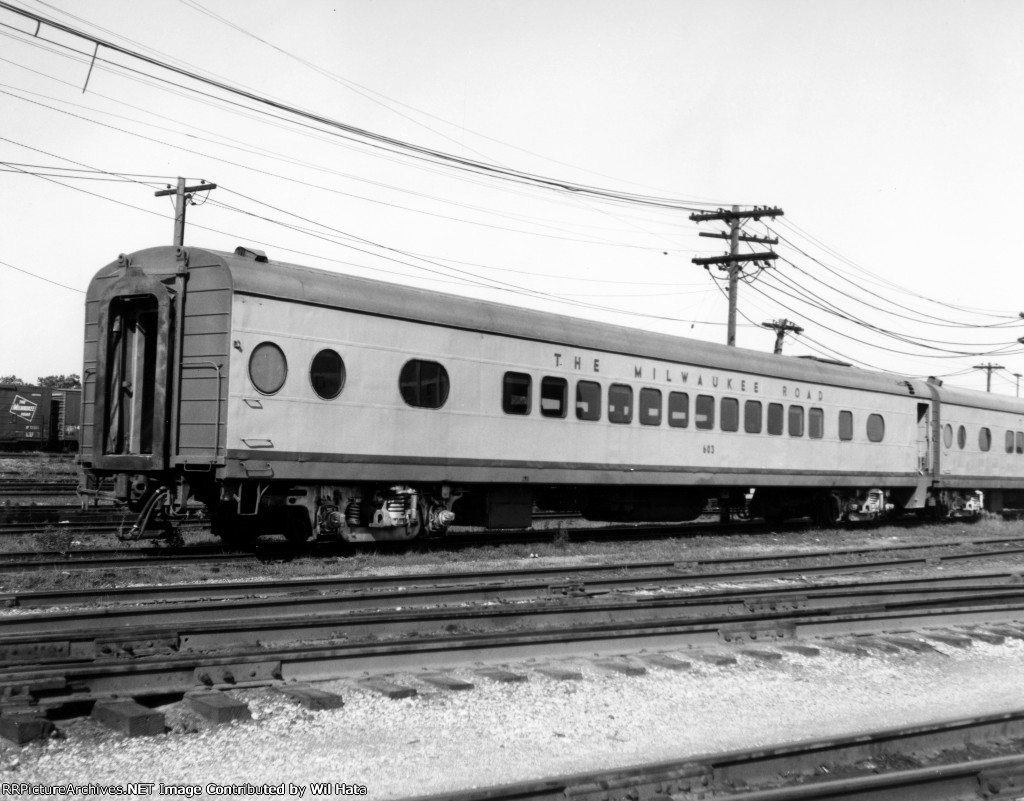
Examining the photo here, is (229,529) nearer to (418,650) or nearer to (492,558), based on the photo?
(492,558)

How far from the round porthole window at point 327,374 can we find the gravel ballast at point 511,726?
20.6 ft

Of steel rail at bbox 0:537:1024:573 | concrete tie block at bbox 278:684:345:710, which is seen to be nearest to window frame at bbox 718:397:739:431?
steel rail at bbox 0:537:1024:573

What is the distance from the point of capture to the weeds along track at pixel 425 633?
664 cm

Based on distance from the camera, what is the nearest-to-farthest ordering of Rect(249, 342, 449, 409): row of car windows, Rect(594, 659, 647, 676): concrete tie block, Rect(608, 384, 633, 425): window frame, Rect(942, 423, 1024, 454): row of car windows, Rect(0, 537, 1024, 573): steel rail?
Rect(594, 659, 647, 676): concrete tie block
Rect(0, 537, 1024, 573): steel rail
Rect(249, 342, 449, 409): row of car windows
Rect(608, 384, 633, 425): window frame
Rect(942, 423, 1024, 454): row of car windows

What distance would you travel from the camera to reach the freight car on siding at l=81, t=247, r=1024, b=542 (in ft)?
40.9

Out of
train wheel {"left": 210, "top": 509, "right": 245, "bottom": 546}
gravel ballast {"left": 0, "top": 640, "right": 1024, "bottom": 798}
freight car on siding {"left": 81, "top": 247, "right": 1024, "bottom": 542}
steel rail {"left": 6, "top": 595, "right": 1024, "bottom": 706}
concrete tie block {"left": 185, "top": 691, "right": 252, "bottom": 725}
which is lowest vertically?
gravel ballast {"left": 0, "top": 640, "right": 1024, "bottom": 798}

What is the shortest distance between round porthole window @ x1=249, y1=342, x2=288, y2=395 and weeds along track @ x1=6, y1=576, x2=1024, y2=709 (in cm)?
367

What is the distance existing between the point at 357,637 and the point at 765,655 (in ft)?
11.1

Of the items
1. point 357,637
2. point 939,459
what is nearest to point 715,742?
point 357,637

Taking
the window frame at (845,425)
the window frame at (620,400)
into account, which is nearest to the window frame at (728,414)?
the window frame at (620,400)

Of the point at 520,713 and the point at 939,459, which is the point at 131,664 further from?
the point at 939,459

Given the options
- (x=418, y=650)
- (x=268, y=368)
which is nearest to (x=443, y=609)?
(x=418, y=650)

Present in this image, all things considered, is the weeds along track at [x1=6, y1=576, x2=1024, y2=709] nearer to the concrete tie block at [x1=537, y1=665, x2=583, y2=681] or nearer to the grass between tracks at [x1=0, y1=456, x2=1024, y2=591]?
the concrete tie block at [x1=537, y1=665, x2=583, y2=681]

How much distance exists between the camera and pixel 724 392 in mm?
19203
